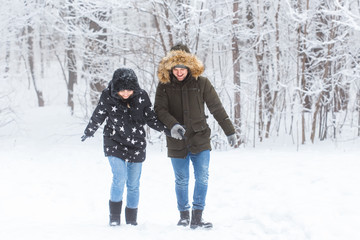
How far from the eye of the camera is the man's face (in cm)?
387

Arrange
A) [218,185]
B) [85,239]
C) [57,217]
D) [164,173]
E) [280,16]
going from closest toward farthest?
[85,239] → [57,217] → [218,185] → [164,173] → [280,16]

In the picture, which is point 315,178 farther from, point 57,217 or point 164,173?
point 57,217

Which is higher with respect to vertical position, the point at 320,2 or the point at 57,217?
the point at 320,2

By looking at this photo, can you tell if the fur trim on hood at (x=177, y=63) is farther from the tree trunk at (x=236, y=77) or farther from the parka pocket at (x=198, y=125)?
the tree trunk at (x=236, y=77)

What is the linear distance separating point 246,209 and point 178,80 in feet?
6.26

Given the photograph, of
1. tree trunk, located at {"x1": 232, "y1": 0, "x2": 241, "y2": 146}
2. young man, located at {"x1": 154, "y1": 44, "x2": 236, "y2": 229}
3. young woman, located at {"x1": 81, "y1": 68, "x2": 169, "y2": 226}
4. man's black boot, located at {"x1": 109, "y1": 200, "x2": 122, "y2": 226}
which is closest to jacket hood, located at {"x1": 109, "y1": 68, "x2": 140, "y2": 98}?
young woman, located at {"x1": 81, "y1": 68, "x2": 169, "y2": 226}

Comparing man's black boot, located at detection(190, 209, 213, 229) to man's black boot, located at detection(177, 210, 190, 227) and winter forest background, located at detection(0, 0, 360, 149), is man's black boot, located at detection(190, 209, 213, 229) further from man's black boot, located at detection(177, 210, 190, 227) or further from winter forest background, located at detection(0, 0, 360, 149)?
winter forest background, located at detection(0, 0, 360, 149)

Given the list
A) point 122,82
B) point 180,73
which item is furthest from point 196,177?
point 122,82

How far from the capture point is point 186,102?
3912mm

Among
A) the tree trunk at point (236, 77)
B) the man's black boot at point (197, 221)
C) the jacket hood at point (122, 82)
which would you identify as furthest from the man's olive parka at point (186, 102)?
the tree trunk at point (236, 77)

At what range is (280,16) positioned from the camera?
33.0 ft

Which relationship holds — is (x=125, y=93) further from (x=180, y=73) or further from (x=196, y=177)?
(x=196, y=177)

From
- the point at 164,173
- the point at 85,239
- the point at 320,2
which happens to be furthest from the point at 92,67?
the point at 85,239

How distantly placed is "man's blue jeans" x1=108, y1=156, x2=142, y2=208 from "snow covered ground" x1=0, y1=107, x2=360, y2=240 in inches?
10.8
